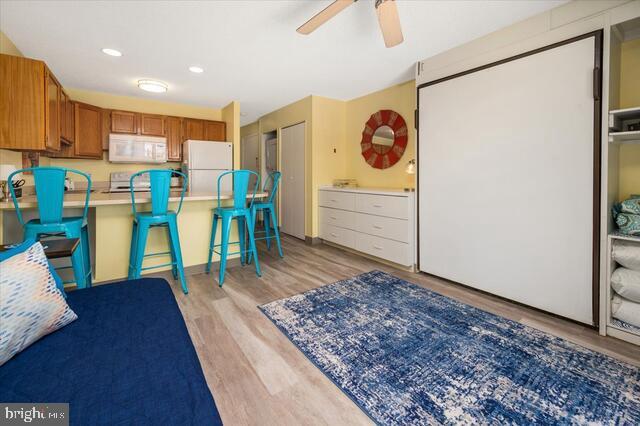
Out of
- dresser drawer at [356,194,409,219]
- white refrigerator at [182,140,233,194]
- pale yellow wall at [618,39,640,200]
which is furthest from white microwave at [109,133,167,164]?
pale yellow wall at [618,39,640,200]

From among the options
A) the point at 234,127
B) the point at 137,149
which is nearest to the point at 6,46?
the point at 137,149

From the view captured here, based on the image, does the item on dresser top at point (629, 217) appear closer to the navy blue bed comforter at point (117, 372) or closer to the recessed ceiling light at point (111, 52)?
the navy blue bed comforter at point (117, 372)

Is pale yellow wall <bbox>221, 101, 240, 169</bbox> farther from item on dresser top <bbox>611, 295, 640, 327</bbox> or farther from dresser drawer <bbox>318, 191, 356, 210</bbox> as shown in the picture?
item on dresser top <bbox>611, 295, 640, 327</bbox>

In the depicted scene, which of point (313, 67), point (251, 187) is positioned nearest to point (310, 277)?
point (313, 67)

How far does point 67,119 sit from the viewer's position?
154 inches

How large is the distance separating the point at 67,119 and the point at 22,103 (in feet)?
5.27

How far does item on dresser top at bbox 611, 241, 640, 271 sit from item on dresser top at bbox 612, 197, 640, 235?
→ 0.29 feet

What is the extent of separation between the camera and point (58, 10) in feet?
7.41

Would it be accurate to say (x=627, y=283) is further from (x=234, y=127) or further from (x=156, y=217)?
(x=234, y=127)

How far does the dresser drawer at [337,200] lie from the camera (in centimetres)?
412

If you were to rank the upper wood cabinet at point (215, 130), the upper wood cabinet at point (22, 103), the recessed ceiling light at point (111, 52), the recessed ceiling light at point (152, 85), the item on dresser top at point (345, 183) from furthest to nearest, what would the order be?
the upper wood cabinet at point (215, 130) < the item on dresser top at point (345, 183) < the recessed ceiling light at point (152, 85) < the recessed ceiling light at point (111, 52) < the upper wood cabinet at point (22, 103)

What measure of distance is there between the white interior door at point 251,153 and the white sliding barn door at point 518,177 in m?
4.18

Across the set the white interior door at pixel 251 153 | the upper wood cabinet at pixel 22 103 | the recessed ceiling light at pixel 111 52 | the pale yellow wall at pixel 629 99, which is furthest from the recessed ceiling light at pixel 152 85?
the pale yellow wall at pixel 629 99

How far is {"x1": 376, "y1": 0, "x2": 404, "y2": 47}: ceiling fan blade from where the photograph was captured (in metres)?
1.87
